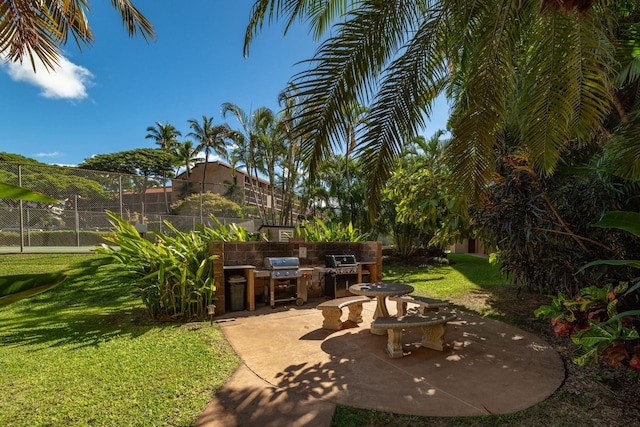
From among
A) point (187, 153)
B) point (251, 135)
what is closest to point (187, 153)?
point (187, 153)

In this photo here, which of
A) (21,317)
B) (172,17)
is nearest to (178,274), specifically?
(21,317)

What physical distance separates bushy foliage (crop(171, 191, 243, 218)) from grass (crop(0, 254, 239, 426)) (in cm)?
807

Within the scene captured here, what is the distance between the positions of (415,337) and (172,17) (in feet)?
26.3

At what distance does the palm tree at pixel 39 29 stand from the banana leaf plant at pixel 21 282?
2.45 meters

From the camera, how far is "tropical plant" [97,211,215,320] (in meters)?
5.54

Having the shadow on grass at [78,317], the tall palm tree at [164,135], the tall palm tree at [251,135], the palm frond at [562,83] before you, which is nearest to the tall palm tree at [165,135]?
the tall palm tree at [164,135]

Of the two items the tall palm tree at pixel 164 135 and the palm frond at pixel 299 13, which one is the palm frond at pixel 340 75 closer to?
the palm frond at pixel 299 13

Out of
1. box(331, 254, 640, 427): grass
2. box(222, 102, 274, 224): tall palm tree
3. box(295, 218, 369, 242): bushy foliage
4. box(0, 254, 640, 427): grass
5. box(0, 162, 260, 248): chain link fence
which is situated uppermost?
box(222, 102, 274, 224): tall palm tree

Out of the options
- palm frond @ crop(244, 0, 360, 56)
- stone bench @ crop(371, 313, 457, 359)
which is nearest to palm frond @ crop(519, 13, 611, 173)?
palm frond @ crop(244, 0, 360, 56)

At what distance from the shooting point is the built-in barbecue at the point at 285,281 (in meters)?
6.66

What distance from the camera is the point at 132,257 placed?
18.7 ft

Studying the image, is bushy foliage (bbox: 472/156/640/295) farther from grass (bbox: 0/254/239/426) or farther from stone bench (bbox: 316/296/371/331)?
grass (bbox: 0/254/239/426)

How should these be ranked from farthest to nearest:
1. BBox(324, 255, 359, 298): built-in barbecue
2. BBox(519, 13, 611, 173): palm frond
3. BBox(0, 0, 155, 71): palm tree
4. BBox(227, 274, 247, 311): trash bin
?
BBox(324, 255, 359, 298): built-in barbecue
BBox(227, 274, 247, 311): trash bin
BBox(0, 0, 155, 71): palm tree
BBox(519, 13, 611, 173): palm frond

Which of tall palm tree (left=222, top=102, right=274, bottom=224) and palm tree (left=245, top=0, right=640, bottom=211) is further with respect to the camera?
tall palm tree (left=222, top=102, right=274, bottom=224)
